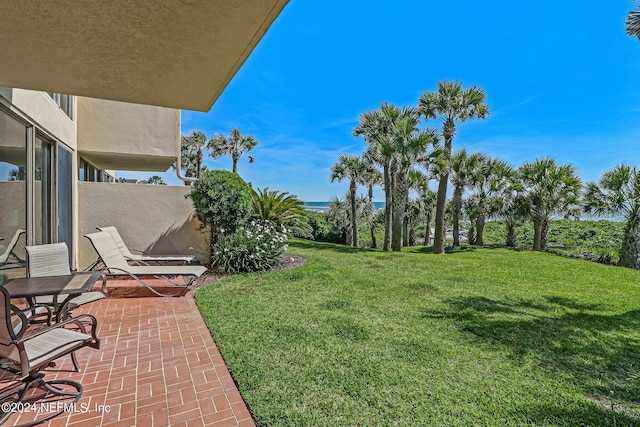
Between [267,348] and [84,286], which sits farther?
[267,348]

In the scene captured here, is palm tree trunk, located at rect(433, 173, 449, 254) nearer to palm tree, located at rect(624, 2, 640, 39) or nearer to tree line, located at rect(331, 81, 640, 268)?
tree line, located at rect(331, 81, 640, 268)

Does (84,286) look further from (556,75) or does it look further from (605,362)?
(556,75)

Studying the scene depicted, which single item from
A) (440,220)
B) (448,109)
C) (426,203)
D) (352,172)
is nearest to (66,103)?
(448,109)

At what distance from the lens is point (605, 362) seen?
145 inches

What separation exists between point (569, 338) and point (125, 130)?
11554mm

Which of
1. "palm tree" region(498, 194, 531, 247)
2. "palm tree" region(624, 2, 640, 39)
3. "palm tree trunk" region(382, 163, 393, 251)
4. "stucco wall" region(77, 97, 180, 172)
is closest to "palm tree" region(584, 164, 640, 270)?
"palm tree" region(498, 194, 531, 247)

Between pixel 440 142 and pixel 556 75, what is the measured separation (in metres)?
8.64

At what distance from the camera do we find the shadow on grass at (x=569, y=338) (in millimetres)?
3152

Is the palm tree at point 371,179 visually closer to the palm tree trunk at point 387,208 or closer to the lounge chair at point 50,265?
the palm tree trunk at point 387,208

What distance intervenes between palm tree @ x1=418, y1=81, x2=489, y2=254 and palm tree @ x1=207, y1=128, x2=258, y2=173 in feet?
74.2

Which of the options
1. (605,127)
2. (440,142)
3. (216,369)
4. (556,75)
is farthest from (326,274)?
(605,127)

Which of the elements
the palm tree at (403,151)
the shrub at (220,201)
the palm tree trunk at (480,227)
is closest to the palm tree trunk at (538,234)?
the palm tree trunk at (480,227)

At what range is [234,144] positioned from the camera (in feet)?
109

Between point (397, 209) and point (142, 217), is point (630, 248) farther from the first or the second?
point (142, 217)
